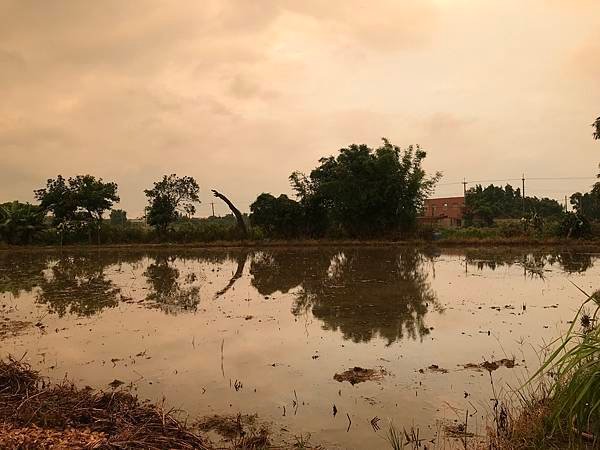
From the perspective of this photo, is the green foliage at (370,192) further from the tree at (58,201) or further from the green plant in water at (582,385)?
the green plant in water at (582,385)

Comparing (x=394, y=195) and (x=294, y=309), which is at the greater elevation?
(x=394, y=195)

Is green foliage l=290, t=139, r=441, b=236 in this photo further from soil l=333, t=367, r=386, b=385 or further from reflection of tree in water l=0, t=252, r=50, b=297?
soil l=333, t=367, r=386, b=385

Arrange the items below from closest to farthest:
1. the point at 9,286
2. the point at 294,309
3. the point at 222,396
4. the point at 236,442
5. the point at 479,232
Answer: the point at 236,442 < the point at 222,396 < the point at 294,309 < the point at 9,286 < the point at 479,232

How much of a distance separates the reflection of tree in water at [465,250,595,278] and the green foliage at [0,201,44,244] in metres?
26.2

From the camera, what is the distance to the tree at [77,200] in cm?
2927

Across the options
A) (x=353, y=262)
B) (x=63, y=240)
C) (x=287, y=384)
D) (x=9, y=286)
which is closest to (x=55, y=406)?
(x=287, y=384)

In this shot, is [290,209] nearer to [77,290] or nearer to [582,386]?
[77,290]

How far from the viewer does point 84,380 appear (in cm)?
525

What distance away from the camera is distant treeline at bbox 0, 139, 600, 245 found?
26.8 meters

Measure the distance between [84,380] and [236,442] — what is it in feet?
8.18

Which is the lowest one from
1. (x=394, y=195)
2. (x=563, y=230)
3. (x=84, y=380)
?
(x=84, y=380)

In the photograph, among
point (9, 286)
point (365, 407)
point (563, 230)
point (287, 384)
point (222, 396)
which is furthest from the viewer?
point (563, 230)

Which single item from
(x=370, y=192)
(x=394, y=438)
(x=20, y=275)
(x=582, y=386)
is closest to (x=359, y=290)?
(x=394, y=438)

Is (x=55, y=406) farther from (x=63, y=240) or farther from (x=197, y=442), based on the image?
(x=63, y=240)
